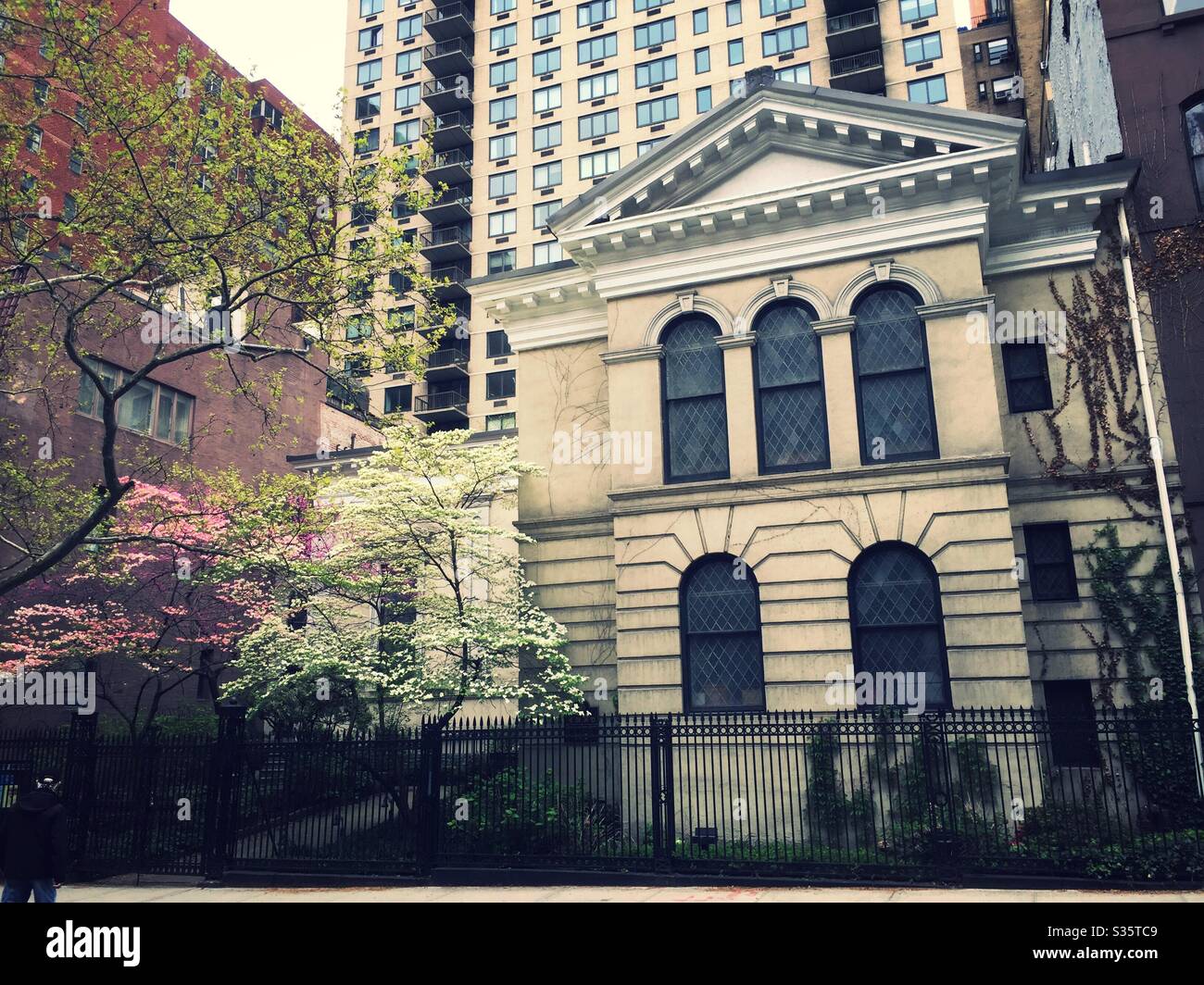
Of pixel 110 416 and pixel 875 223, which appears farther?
pixel 875 223

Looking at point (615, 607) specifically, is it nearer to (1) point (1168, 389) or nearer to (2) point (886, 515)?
(2) point (886, 515)

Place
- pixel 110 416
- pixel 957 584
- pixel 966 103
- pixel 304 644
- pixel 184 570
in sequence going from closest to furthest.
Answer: pixel 110 416 < pixel 957 584 < pixel 304 644 < pixel 184 570 < pixel 966 103

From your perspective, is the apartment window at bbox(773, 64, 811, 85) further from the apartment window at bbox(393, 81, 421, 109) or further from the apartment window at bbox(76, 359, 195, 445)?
the apartment window at bbox(76, 359, 195, 445)

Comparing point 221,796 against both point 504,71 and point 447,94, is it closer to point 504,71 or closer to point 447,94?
point 447,94

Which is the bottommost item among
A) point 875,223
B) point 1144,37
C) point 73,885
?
point 73,885

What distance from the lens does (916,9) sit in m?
49.3

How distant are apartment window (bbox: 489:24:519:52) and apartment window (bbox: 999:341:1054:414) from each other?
51.4 meters

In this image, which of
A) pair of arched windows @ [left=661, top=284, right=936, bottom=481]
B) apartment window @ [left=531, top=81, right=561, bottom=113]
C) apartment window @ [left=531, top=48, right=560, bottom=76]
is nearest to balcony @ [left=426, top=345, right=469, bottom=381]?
apartment window @ [left=531, top=81, right=561, bottom=113]

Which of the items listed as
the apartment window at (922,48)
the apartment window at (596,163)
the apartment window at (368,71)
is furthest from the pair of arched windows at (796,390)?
the apartment window at (368,71)

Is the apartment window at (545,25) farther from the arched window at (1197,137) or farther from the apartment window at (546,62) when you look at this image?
the arched window at (1197,137)

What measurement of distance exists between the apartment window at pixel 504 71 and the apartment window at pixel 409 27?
7.01 metres

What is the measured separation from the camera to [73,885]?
15.2 meters

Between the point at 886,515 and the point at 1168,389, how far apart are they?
6304 millimetres
